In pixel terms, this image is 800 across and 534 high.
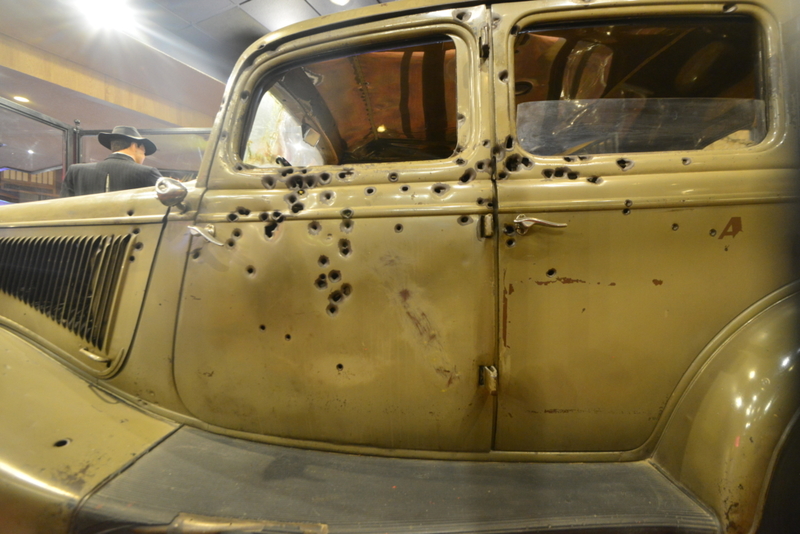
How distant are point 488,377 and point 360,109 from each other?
57.3 inches

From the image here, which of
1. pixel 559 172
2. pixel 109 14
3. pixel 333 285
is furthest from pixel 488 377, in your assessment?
pixel 109 14

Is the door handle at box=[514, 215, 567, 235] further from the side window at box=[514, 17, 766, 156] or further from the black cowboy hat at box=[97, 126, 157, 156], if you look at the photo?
the black cowboy hat at box=[97, 126, 157, 156]

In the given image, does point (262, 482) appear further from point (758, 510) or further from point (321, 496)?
point (758, 510)

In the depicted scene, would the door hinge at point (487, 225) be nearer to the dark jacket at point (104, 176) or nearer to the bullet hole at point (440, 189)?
the bullet hole at point (440, 189)

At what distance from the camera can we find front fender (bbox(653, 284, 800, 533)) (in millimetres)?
868

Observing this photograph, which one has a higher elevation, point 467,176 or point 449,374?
point 467,176

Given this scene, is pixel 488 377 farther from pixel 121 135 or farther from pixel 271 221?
pixel 121 135

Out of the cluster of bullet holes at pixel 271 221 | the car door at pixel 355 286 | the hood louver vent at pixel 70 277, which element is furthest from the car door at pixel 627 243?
the hood louver vent at pixel 70 277

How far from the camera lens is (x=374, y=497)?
992mm

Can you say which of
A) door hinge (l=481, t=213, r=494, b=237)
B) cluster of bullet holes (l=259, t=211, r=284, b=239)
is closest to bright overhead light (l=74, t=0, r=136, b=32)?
cluster of bullet holes (l=259, t=211, r=284, b=239)

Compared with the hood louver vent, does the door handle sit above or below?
above

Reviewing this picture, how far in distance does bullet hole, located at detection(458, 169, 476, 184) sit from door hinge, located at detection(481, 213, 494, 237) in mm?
144

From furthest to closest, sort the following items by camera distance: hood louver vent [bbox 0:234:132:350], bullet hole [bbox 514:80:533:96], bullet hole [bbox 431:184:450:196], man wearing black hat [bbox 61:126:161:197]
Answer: man wearing black hat [bbox 61:126:161:197] → bullet hole [bbox 514:80:533:96] → hood louver vent [bbox 0:234:132:350] → bullet hole [bbox 431:184:450:196]

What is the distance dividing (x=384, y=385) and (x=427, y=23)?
52.1 inches
